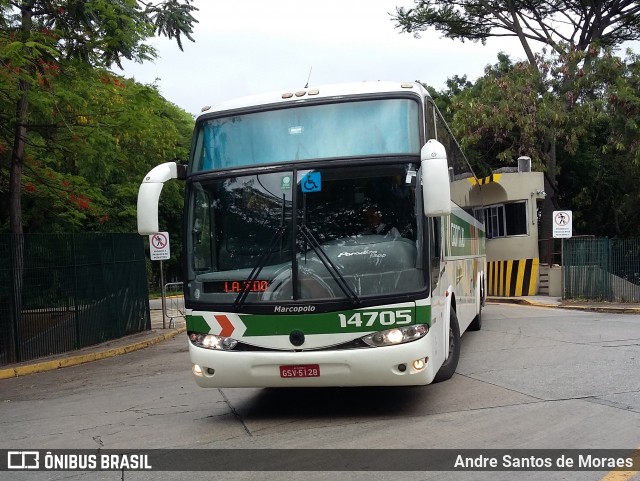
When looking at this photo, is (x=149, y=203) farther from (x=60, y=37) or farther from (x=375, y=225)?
(x=60, y=37)

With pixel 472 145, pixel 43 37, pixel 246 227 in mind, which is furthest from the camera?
pixel 472 145

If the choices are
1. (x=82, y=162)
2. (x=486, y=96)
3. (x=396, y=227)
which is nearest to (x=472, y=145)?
(x=486, y=96)

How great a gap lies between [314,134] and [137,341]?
36.8 ft

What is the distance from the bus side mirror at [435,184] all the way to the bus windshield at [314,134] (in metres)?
0.57

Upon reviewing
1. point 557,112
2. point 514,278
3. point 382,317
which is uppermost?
point 557,112

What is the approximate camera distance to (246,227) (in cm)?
732

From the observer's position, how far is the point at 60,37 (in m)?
13.4

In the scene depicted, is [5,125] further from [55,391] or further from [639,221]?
[639,221]

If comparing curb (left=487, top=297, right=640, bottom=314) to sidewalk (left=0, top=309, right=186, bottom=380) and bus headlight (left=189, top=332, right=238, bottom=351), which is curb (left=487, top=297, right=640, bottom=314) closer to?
sidewalk (left=0, top=309, right=186, bottom=380)

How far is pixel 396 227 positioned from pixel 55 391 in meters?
6.77

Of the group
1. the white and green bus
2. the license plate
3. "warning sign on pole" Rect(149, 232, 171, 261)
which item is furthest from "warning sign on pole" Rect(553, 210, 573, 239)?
the license plate

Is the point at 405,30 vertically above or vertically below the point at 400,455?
above

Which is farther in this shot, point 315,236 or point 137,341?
A: point 137,341

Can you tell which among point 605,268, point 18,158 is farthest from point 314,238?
point 605,268
